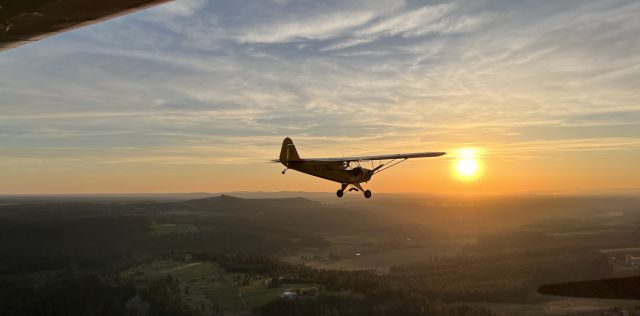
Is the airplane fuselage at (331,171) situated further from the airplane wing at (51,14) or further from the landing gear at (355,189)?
the airplane wing at (51,14)

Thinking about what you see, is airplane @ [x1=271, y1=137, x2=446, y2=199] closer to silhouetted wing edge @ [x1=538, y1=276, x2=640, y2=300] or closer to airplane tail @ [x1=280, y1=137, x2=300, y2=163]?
airplane tail @ [x1=280, y1=137, x2=300, y2=163]

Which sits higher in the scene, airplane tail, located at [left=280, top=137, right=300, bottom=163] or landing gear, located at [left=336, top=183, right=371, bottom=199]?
airplane tail, located at [left=280, top=137, right=300, bottom=163]

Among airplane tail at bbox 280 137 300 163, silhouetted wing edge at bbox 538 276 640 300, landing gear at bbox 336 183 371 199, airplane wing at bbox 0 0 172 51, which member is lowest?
silhouetted wing edge at bbox 538 276 640 300

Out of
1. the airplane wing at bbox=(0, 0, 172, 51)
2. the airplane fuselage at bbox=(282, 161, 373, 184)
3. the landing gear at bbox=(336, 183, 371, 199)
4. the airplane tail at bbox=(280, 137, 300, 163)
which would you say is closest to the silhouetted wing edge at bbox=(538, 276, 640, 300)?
the landing gear at bbox=(336, 183, 371, 199)

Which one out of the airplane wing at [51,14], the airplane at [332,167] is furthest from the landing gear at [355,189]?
the airplane wing at [51,14]

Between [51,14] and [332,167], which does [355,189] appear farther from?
[51,14]
